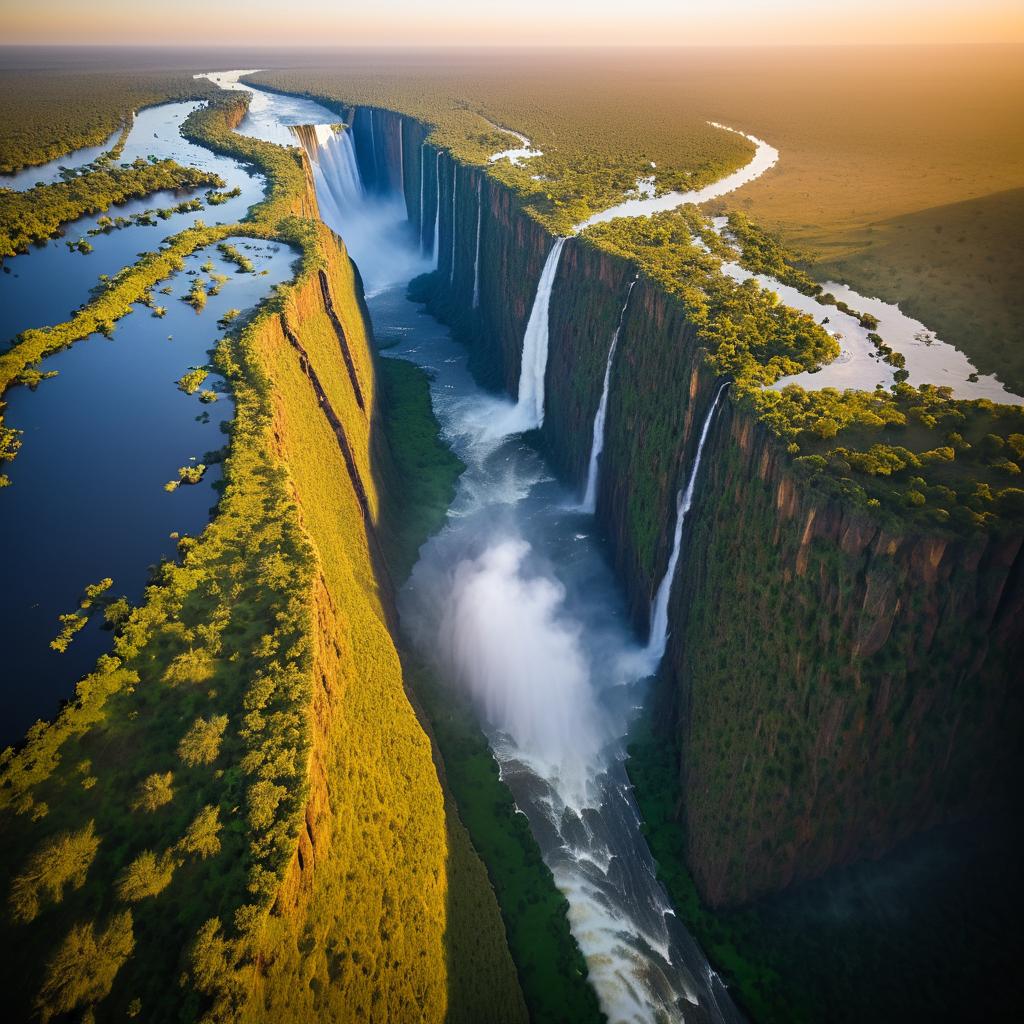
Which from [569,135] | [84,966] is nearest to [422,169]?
[569,135]

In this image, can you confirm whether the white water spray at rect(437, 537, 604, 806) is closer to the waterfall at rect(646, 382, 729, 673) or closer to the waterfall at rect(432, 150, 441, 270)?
the waterfall at rect(646, 382, 729, 673)

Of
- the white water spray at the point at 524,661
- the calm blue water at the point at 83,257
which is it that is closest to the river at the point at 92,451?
the calm blue water at the point at 83,257

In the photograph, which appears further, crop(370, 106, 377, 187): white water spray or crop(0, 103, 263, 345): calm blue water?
crop(370, 106, 377, 187): white water spray

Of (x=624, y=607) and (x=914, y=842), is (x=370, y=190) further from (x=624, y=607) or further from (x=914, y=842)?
(x=914, y=842)

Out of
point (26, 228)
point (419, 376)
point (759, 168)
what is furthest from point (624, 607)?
point (759, 168)

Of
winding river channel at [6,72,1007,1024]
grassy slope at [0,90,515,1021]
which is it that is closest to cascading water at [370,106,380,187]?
winding river channel at [6,72,1007,1024]

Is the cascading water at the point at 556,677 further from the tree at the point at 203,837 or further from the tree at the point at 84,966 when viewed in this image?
the tree at the point at 84,966
